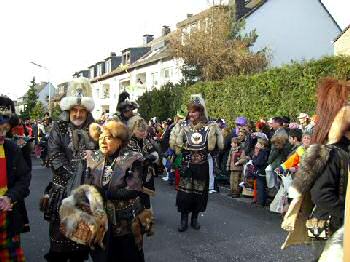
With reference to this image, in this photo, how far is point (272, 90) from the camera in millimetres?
14805

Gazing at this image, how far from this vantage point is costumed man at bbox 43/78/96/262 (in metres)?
4.75

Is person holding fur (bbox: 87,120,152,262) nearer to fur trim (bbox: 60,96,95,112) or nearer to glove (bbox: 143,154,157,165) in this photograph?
fur trim (bbox: 60,96,95,112)

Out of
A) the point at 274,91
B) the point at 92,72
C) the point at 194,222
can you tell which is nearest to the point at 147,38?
the point at 92,72

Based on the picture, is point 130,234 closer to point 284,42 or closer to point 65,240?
point 65,240

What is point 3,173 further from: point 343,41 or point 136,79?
point 136,79

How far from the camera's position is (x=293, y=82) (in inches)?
545

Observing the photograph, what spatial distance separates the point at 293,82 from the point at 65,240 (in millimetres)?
10414

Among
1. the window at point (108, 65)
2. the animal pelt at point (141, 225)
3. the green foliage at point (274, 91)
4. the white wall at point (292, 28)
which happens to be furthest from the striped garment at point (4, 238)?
the window at point (108, 65)

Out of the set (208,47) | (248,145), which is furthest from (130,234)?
(208,47)

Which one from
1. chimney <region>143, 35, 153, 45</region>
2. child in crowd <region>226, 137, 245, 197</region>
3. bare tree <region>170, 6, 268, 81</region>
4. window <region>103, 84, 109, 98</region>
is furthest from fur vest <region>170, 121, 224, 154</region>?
chimney <region>143, 35, 153, 45</region>

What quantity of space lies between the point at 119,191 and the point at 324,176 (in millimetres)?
1632

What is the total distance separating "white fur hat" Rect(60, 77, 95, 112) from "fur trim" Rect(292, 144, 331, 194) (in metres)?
2.56

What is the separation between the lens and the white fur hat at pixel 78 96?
5.24m

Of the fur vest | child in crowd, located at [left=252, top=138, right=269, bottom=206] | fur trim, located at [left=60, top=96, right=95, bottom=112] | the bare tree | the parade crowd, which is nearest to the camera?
the parade crowd
